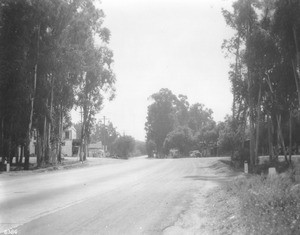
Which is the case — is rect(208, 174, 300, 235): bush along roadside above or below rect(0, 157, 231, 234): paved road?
above

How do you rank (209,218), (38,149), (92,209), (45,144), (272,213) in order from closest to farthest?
1. (272,213)
2. (209,218)
3. (92,209)
4. (38,149)
5. (45,144)

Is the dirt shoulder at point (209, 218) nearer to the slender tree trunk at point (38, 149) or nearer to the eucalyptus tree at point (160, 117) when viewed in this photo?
the slender tree trunk at point (38, 149)

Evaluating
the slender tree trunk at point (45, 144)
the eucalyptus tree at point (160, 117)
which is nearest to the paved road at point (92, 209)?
the slender tree trunk at point (45, 144)

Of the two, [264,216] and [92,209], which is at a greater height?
[264,216]

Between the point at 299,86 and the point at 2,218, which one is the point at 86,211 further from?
the point at 299,86

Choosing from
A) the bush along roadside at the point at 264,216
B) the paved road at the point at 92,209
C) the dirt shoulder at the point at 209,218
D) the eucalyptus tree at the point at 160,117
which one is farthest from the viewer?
the eucalyptus tree at the point at 160,117

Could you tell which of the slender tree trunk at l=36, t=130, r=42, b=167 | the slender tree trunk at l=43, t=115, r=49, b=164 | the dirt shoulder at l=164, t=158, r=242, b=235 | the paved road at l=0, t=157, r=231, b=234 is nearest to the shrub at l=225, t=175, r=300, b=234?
the dirt shoulder at l=164, t=158, r=242, b=235

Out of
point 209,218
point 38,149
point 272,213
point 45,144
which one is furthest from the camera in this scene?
point 45,144

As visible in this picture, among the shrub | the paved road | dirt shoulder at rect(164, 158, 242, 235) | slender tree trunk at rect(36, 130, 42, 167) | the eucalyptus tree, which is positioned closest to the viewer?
the shrub

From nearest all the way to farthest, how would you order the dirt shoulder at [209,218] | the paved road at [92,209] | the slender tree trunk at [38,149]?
the dirt shoulder at [209,218] → the paved road at [92,209] → the slender tree trunk at [38,149]

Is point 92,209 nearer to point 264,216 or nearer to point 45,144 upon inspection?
point 264,216

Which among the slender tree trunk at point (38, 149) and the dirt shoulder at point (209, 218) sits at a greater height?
the slender tree trunk at point (38, 149)

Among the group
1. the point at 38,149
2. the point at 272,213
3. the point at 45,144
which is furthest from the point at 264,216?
the point at 45,144

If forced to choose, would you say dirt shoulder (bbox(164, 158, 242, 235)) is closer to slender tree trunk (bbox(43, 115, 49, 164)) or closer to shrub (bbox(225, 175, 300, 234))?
shrub (bbox(225, 175, 300, 234))
